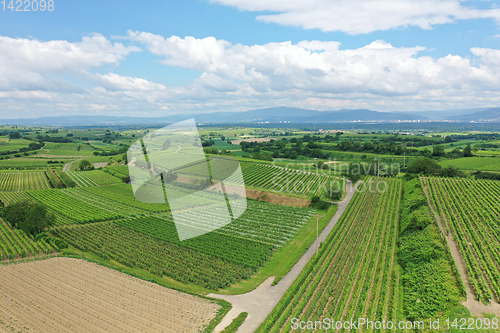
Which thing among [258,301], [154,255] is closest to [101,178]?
[154,255]

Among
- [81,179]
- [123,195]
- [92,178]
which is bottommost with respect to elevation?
[123,195]

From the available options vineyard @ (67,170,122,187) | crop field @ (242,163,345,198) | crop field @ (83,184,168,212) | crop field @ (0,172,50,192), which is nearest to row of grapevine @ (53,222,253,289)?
crop field @ (83,184,168,212)

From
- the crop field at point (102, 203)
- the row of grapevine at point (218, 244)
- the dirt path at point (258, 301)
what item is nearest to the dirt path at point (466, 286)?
the dirt path at point (258, 301)

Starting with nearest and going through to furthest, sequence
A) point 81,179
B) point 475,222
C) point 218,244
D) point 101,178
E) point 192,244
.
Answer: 1. point 218,244
2. point 192,244
3. point 475,222
4. point 81,179
5. point 101,178

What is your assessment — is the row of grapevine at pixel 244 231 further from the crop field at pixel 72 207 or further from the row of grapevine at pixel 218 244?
the crop field at pixel 72 207

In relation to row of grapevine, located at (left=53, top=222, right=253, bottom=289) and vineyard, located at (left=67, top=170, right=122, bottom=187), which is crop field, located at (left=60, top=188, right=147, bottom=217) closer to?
vineyard, located at (left=67, top=170, right=122, bottom=187)

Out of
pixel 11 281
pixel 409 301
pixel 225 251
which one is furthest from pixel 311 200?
pixel 11 281

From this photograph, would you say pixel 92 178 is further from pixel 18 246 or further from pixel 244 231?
pixel 244 231
